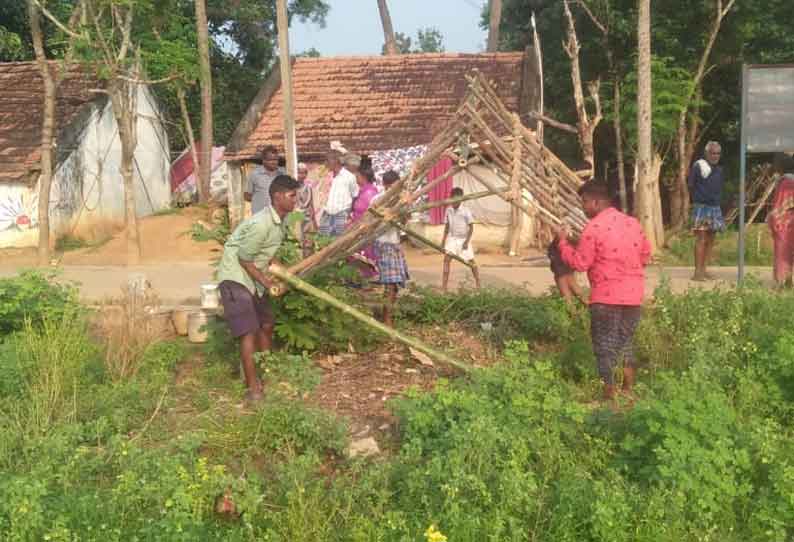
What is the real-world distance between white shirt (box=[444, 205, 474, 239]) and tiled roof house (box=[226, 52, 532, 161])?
6626 mm

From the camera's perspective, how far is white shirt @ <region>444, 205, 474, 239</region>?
9.43m

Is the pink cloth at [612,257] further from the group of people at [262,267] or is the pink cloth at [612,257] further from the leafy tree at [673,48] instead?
the leafy tree at [673,48]

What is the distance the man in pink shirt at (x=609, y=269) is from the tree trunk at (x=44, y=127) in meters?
11.3

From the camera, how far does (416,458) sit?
4258 millimetres

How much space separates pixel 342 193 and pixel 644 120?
278 inches

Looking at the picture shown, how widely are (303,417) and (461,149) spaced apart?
2625mm

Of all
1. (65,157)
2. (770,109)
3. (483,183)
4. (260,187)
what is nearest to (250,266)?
(483,183)

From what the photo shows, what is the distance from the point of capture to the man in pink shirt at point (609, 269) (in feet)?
17.9

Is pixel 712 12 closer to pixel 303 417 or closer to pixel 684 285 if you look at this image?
pixel 684 285

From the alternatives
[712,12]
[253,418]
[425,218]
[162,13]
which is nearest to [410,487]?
[253,418]

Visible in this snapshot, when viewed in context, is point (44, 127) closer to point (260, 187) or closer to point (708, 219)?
point (260, 187)

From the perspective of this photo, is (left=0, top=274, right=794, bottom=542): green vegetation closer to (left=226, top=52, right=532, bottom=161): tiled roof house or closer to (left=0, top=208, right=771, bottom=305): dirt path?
(left=0, top=208, right=771, bottom=305): dirt path

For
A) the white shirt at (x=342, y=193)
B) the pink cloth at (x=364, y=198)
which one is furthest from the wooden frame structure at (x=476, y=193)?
the white shirt at (x=342, y=193)

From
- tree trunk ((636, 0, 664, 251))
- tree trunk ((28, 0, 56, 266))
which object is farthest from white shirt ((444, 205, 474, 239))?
tree trunk ((28, 0, 56, 266))
